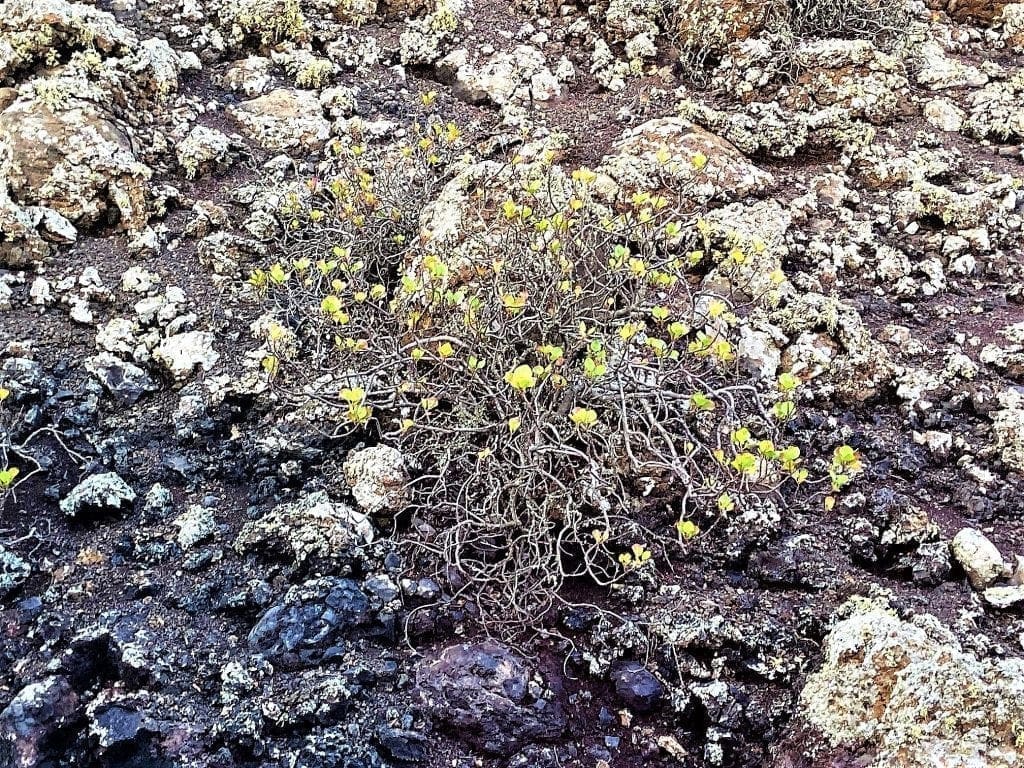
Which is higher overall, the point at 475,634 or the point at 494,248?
the point at 494,248

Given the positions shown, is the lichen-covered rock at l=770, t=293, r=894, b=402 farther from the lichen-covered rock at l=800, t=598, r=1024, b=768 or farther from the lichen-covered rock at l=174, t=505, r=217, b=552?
the lichen-covered rock at l=174, t=505, r=217, b=552

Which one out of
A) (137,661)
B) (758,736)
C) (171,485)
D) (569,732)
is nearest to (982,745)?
(758,736)

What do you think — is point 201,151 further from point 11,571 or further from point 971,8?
point 971,8

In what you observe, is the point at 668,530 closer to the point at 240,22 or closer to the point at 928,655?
the point at 928,655

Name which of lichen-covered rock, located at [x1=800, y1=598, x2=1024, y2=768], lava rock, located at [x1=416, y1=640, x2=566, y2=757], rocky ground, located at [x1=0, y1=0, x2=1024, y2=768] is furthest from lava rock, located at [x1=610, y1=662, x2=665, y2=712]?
lichen-covered rock, located at [x1=800, y1=598, x2=1024, y2=768]

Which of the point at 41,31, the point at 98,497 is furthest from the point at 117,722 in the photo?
the point at 41,31
